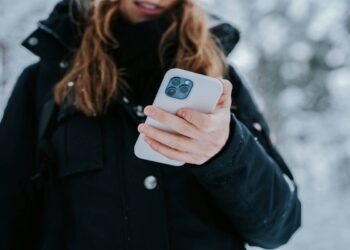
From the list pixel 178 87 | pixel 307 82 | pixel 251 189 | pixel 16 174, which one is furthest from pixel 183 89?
pixel 307 82

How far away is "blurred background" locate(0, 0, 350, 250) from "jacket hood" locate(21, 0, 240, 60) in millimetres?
4469

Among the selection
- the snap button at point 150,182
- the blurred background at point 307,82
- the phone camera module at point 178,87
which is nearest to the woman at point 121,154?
the snap button at point 150,182

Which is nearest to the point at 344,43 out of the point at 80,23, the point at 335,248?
the point at 335,248

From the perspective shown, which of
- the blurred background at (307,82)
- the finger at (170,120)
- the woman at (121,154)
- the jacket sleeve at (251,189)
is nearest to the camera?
the finger at (170,120)

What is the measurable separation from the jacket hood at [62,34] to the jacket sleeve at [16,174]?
5.3 inches

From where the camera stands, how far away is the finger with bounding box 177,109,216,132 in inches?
28.9

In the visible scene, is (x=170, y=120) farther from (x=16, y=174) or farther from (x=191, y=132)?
(x=16, y=174)

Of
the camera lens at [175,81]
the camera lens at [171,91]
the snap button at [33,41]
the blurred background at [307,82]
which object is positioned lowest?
the blurred background at [307,82]

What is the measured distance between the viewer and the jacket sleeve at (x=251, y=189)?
0.87 meters

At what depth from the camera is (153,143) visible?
0.76 meters

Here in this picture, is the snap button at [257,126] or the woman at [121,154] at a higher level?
the woman at [121,154]

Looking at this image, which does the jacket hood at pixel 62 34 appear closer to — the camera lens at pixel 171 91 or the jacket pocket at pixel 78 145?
the jacket pocket at pixel 78 145

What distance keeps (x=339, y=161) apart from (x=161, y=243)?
632 centimetres

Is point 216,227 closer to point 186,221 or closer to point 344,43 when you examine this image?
point 186,221
